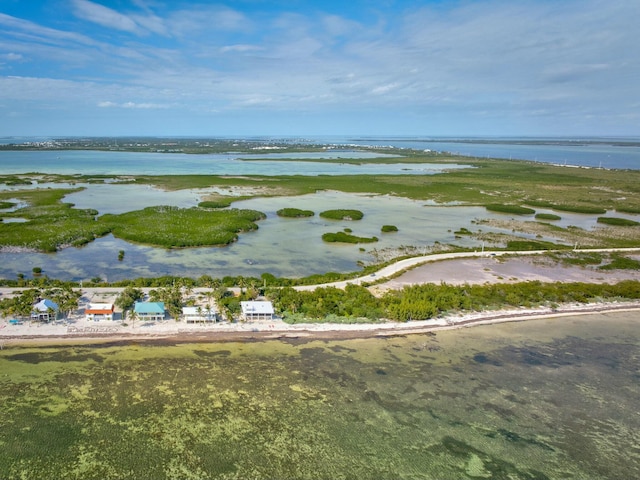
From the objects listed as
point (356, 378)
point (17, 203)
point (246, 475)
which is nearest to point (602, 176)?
point (356, 378)

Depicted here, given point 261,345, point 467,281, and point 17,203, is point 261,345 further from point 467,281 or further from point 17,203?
point 17,203

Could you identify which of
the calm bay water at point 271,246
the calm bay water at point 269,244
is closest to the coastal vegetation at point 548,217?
the calm bay water at point 271,246

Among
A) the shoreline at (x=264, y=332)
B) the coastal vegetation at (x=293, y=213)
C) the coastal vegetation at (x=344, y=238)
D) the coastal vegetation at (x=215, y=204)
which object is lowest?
the shoreline at (x=264, y=332)

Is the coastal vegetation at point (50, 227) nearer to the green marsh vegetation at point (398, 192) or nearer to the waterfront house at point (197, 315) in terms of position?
the green marsh vegetation at point (398, 192)

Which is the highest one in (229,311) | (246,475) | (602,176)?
(602,176)

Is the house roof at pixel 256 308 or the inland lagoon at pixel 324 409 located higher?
the house roof at pixel 256 308

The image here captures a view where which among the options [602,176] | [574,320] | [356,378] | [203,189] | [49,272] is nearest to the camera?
[356,378]

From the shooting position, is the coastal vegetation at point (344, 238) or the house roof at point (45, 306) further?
the coastal vegetation at point (344, 238)
